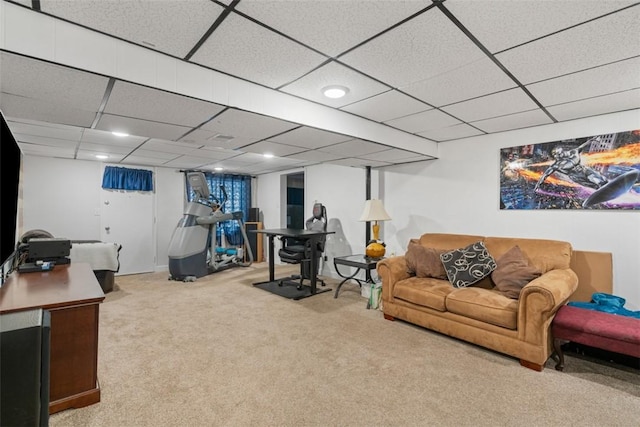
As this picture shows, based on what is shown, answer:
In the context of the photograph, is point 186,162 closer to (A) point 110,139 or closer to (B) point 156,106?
(A) point 110,139

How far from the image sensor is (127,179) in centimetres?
593

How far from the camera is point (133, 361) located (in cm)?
251

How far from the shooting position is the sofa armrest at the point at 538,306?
2338 mm

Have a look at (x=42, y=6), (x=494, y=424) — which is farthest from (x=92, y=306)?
(x=494, y=424)

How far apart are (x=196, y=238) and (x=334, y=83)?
13.7ft

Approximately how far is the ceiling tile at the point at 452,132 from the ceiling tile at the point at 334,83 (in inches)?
55.8

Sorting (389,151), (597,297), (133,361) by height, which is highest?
(389,151)

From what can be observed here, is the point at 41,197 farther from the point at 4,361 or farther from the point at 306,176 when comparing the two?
the point at 4,361

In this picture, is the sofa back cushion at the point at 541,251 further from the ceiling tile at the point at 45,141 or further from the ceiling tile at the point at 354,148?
the ceiling tile at the point at 45,141

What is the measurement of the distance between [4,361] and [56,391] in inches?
66.3

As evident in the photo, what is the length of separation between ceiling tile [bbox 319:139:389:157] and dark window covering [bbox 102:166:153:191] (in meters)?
4.20

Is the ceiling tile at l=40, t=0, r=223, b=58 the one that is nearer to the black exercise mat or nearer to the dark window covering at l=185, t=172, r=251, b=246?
the black exercise mat

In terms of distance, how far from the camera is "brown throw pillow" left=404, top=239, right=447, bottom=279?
3.47 m

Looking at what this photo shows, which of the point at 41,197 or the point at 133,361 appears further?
the point at 41,197
